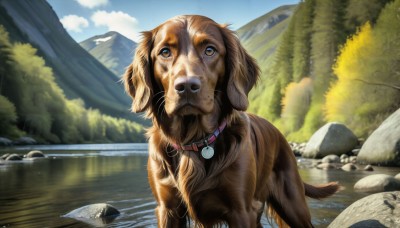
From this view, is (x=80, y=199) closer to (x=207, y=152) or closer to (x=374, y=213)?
(x=374, y=213)

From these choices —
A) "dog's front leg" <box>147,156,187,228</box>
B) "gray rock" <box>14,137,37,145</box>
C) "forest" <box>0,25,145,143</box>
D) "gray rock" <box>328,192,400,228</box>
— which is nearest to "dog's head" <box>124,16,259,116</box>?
"dog's front leg" <box>147,156,187,228</box>

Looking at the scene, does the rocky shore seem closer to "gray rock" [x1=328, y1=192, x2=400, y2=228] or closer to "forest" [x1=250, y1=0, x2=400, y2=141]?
"gray rock" [x1=328, y1=192, x2=400, y2=228]

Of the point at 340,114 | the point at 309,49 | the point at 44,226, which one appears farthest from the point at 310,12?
the point at 44,226

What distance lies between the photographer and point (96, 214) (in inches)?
279

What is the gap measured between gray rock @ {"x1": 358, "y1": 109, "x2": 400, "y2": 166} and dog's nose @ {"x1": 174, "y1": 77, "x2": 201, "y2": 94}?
14674 mm

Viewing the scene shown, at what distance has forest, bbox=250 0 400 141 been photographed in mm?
26312

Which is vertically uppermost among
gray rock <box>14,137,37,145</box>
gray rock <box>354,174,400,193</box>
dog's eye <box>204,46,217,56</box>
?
dog's eye <box>204,46,217,56</box>

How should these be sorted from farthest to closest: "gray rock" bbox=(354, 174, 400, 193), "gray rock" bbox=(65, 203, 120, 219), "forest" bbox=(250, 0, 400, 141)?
"forest" bbox=(250, 0, 400, 141), "gray rock" bbox=(354, 174, 400, 193), "gray rock" bbox=(65, 203, 120, 219)

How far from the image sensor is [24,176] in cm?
1352

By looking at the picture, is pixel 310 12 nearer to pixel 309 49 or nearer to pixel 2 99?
pixel 309 49

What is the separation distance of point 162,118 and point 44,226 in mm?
3780

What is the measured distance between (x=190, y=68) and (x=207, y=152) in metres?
0.73

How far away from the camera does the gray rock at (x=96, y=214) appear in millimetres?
6849

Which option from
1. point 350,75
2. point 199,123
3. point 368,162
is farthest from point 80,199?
point 350,75
